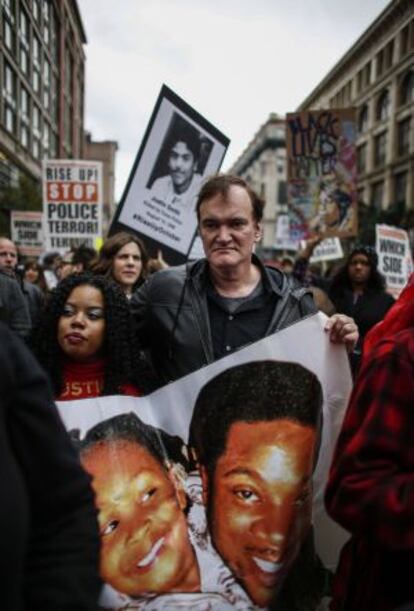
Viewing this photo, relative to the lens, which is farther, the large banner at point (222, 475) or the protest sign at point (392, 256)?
the protest sign at point (392, 256)

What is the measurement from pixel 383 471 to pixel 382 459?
1.0 inches

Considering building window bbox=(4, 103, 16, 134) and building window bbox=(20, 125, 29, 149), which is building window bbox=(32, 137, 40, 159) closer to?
building window bbox=(20, 125, 29, 149)

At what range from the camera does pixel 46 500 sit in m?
1.08

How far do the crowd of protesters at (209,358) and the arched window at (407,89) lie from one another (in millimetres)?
38943

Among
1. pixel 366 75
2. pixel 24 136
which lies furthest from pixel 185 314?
pixel 366 75

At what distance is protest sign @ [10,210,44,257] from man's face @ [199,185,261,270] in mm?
10390

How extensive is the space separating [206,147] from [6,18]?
64.9 inches

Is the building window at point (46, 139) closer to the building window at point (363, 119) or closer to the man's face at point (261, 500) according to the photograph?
the building window at point (363, 119)

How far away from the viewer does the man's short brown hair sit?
2.47 meters

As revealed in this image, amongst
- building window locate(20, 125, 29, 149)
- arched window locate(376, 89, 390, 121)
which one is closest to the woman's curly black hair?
building window locate(20, 125, 29, 149)

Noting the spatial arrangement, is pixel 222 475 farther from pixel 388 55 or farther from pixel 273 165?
pixel 273 165

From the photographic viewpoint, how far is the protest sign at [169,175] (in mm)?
4008

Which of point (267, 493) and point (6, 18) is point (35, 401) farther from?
point (6, 18)

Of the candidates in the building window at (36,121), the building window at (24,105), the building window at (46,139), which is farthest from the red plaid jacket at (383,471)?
the building window at (46,139)
